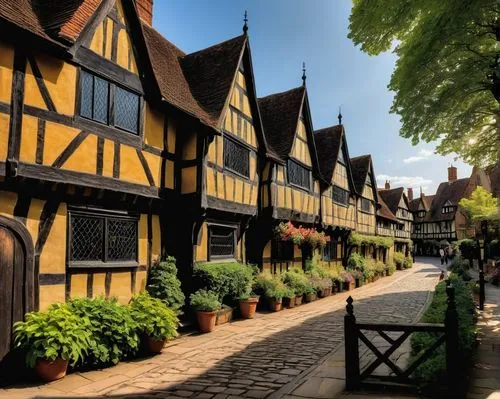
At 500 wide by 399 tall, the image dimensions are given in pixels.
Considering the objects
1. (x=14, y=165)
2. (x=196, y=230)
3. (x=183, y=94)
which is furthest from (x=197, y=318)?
(x=183, y=94)

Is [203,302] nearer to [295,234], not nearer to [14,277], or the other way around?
[14,277]

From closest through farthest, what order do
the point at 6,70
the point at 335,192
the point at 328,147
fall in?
the point at 6,70
the point at 335,192
the point at 328,147

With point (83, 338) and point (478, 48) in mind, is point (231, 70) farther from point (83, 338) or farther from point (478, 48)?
point (83, 338)

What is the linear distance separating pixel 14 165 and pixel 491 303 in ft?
50.0

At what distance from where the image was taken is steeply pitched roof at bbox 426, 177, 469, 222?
189 ft

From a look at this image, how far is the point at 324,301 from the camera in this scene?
16.0 metres

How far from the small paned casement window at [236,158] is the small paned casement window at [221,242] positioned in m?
2.02

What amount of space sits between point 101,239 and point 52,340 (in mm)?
2787

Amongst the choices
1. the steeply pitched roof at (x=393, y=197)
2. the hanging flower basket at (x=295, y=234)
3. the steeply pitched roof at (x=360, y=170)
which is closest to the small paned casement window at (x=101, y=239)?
the hanging flower basket at (x=295, y=234)

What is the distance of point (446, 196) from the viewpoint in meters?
59.5

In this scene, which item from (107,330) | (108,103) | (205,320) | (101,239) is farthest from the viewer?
(205,320)

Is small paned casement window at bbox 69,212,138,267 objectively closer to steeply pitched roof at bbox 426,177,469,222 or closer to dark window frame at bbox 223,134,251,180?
dark window frame at bbox 223,134,251,180

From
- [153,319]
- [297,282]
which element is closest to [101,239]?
[153,319]

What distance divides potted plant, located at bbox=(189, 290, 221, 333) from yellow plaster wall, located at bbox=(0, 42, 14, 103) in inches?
245
